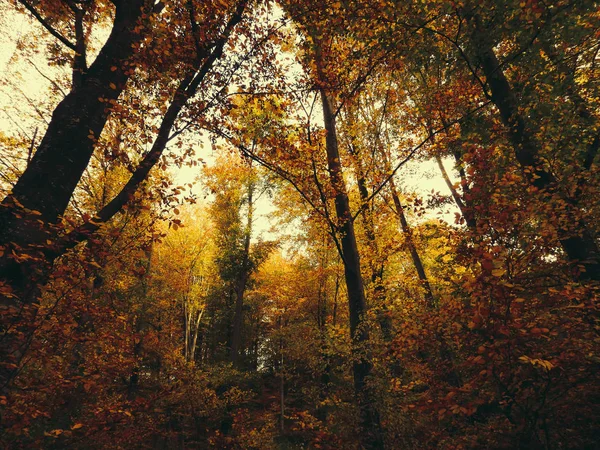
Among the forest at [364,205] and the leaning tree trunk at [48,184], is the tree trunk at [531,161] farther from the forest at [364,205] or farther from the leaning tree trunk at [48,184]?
the leaning tree trunk at [48,184]

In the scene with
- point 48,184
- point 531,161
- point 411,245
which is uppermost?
point 411,245

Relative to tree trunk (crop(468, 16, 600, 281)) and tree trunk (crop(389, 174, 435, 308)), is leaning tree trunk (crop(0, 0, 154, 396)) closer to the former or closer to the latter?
tree trunk (crop(468, 16, 600, 281))

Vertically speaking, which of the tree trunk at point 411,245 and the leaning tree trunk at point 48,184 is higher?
the tree trunk at point 411,245

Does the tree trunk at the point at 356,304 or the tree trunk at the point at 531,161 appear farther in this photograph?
the tree trunk at the point at 356,304

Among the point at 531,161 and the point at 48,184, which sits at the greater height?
the point at 531,161

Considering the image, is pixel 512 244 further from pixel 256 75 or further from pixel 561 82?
pixel 256 75

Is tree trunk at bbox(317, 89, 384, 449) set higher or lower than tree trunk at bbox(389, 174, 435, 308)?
lower

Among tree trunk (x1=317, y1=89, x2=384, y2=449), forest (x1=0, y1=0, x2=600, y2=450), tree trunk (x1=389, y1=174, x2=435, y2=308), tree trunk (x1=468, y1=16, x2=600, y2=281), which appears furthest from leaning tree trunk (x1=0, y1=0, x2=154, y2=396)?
tree trunk (x1=389, y1=174, x2=435, y2=308)

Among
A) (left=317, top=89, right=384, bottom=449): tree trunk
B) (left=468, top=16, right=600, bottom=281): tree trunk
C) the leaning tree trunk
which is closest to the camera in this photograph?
the leaning tree trunk

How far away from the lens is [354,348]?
6.33 meters

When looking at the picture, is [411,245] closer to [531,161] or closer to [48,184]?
[531,161]

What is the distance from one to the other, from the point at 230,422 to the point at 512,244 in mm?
12694

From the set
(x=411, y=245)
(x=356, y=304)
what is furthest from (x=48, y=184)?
(x=411, y=245)

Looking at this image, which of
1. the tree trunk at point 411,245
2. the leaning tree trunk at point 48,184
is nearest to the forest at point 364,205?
the leaning tree trunk at point 48,184
